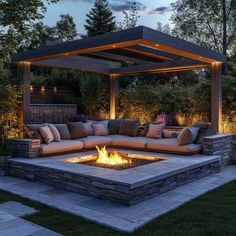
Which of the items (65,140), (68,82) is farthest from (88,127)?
(68,82)

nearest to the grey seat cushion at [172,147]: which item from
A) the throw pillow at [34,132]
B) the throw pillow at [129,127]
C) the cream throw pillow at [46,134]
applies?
the throw pillow at [129,127]

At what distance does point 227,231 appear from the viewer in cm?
371

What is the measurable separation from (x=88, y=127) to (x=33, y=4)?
4.08m

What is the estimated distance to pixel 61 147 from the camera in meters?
7.32

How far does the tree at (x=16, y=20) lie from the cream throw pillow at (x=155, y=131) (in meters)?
4.18

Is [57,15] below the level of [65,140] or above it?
above

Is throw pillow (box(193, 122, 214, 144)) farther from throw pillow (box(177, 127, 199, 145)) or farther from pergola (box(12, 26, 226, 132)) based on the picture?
pergola (box(12, 26, 226, 132))

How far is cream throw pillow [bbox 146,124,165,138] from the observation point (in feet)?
27.7

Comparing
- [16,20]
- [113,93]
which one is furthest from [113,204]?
[113,93]

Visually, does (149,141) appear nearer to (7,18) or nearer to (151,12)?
(7,18)

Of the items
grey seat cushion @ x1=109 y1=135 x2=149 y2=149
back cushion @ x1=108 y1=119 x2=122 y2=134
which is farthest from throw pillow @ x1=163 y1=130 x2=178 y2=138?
back cushion @ x1=108 y1=119 x2=122 y2=134

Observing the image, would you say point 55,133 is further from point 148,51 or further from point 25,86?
point 148,51

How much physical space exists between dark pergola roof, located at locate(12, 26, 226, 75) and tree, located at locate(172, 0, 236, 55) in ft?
37.1

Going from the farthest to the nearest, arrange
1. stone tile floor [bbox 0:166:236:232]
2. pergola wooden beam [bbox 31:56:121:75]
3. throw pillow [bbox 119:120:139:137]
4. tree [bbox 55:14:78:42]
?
tree [bbox 55:14:78:42], throw pillow [bbox 119:120:139:137], pergola wooden beam [bbox 31:56:121:75], stone tile floor [bbox 0:166:236:232]
